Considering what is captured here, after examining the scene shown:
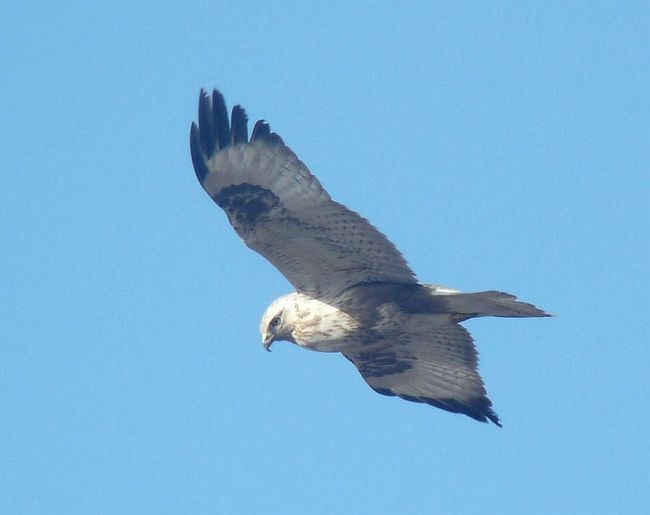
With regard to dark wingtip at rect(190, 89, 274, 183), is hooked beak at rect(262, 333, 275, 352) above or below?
below

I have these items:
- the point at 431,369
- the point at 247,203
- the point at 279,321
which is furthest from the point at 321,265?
the point at 431,369

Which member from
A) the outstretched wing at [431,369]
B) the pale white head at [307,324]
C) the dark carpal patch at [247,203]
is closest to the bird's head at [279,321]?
the pale white head at [307,324]

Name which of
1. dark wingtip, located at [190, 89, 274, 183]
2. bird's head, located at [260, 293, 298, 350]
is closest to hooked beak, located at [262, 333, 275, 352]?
bird's head, located at [260, 293, 298, 350]

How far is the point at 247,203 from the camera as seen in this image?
30.9 ft

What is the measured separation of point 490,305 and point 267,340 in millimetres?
1680

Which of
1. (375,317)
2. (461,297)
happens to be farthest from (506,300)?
(375,317)

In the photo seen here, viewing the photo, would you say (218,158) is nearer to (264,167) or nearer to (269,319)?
(264,167)

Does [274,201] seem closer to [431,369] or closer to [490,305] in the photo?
[490,305]

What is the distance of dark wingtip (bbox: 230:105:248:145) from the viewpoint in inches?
369

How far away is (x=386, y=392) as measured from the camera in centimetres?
1052

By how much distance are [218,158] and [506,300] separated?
85.7 inches

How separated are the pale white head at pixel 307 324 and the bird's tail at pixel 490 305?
2.45ft

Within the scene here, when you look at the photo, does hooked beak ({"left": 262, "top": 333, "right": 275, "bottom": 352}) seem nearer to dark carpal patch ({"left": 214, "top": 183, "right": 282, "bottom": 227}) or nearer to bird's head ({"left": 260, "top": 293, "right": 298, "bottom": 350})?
bird's head ({"left": 260, "top": 293, "right": 298, "bottom": 350})

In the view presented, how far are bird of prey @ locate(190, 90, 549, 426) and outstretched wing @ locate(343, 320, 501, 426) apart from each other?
0.01m
